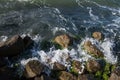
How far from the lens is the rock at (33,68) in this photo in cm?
1465

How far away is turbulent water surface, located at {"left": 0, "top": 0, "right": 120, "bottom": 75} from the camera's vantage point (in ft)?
56.4

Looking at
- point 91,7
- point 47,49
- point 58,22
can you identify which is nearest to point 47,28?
point 58,22

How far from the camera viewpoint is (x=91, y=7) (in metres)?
24.2

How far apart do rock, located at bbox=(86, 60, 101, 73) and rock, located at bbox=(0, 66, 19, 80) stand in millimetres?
3933

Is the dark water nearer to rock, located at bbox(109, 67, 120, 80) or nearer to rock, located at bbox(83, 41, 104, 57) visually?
rock, located at bbox(83, 41, 104, 57)

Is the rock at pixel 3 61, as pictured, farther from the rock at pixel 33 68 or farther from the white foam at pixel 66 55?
the rock at pixel 33 68

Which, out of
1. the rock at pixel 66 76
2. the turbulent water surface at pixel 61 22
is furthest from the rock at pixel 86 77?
the turbulent water surface at pixel 61 22

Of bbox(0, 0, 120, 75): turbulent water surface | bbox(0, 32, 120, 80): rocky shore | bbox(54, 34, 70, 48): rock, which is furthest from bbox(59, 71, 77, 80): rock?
bbox(54, 34, 70, 48): rock

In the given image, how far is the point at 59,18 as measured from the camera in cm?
2162

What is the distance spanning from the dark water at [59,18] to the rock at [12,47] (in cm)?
253

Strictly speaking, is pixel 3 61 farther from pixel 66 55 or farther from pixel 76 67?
pixel 76 67

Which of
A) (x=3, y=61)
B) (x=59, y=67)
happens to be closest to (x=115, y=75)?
(x=59, y=67)

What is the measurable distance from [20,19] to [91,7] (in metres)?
6.49

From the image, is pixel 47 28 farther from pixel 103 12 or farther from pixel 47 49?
pixel 103 12
